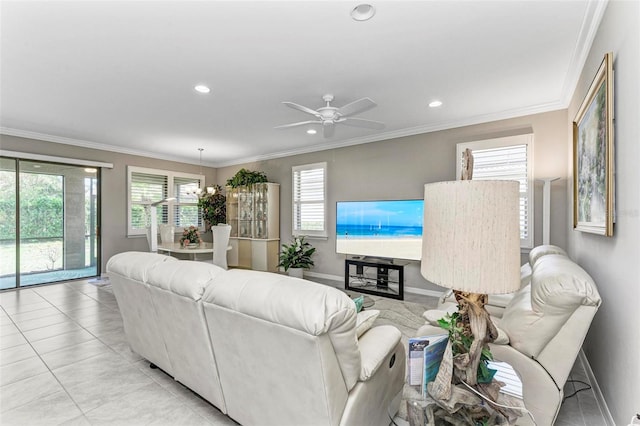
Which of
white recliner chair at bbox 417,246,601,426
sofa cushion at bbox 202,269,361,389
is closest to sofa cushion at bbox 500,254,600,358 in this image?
white recliner chair at bbox 417,246,601,426

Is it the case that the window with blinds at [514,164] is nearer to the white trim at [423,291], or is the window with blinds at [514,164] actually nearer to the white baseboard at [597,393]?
the white trim at [423,291]

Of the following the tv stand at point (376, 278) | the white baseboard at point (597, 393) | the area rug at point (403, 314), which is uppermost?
the tv stand at point (376, 278)

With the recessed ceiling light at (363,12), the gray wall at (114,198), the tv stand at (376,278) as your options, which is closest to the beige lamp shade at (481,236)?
the recessed ceiling light at (363,12)

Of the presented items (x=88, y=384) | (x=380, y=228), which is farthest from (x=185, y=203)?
(x=88, y=384)

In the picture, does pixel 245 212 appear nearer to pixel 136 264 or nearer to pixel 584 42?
pixel 136 264

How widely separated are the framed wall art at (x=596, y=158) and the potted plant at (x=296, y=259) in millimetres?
4019

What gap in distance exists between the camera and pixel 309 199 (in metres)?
6.04

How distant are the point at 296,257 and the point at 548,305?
4.50 m

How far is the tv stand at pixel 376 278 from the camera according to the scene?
454cm

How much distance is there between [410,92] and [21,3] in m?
3.21

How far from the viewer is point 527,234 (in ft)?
12.6

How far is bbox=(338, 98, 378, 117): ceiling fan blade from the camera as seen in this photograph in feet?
9.22

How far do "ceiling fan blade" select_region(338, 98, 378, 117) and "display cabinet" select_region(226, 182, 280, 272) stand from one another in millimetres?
3570

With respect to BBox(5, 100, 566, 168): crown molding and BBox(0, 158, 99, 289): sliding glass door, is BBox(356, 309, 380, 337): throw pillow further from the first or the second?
BBox(0, 158, 99, 289): sliding glass door
